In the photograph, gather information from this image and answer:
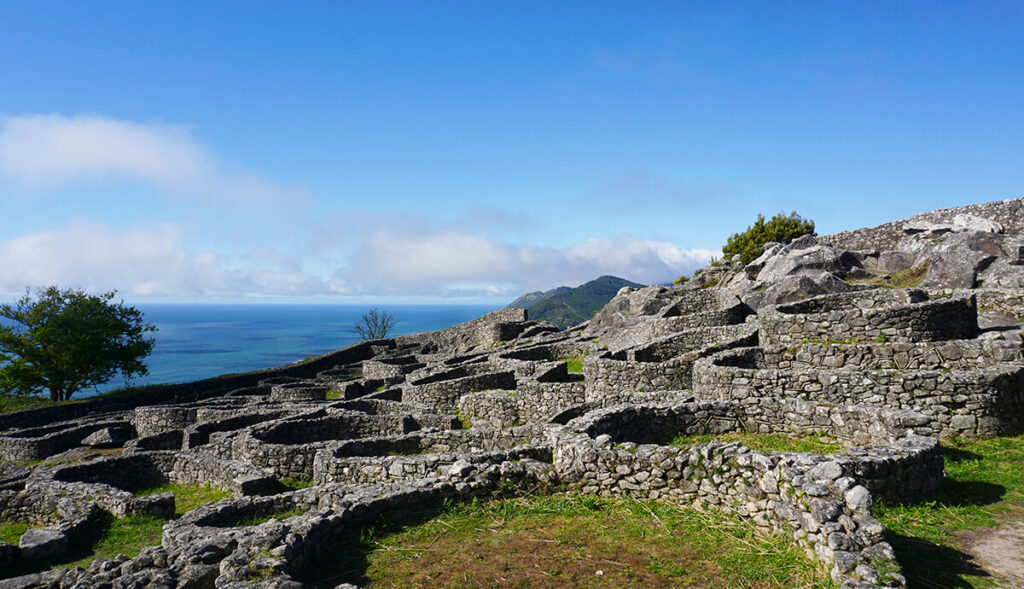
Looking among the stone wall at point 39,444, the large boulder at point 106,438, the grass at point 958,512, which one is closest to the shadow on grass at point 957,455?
the grass at point 958,512

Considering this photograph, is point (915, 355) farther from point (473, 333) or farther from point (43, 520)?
point (473, 333)

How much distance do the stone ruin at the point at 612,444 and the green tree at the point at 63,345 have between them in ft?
90.0

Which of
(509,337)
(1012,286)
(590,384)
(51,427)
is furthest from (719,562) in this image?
(509,337)

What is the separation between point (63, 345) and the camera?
4894 centimetres

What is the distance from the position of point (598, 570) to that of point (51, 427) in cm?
3252

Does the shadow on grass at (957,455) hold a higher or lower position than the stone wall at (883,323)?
lower

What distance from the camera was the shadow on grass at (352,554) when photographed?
7223mm

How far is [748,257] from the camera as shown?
158ft

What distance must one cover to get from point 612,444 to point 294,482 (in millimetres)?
10121

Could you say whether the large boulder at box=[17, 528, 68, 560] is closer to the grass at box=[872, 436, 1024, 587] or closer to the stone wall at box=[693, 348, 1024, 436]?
the stone wall at box=[693, 348, 1024, 436]

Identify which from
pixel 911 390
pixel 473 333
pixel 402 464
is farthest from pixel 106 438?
pixel 473 333

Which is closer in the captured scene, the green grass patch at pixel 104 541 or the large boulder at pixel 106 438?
the green grass patch at pixel 104 541

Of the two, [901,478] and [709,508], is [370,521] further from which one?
[901,478]

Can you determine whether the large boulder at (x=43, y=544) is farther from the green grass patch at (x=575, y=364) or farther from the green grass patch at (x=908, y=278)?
the green grass patch at (x=908, y=278)
